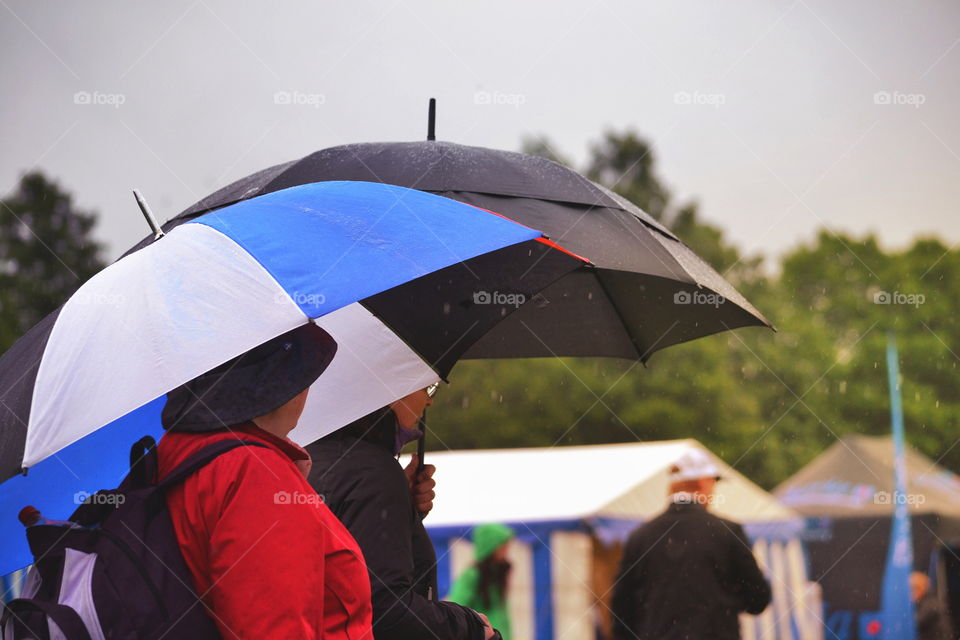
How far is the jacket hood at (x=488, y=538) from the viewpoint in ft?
26.7

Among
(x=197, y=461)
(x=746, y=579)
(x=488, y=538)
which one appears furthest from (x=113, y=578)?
(x=488, y=538)

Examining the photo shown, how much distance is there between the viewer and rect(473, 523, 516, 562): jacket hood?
815 centimetres

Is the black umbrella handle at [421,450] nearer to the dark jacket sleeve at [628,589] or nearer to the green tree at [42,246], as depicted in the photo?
the dark jacket sleeve at [628,589]

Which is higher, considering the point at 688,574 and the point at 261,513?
the point at 688,574

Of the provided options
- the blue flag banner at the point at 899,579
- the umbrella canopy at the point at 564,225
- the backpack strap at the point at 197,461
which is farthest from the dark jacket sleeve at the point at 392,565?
the blue flag banner at the point at 899,579

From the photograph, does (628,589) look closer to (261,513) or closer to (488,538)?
(488,538)

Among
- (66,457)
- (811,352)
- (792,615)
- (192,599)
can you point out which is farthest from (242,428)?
(811,352)

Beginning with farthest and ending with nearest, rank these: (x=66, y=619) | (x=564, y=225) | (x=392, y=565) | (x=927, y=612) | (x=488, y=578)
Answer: (x=927, y=612), (x=488, y=578), (x=564, y=225), (x=392, y=565), (x=66, y=619)

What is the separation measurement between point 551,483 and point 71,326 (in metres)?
7.36

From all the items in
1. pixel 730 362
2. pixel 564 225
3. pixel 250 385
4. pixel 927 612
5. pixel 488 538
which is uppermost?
pixel 730 362

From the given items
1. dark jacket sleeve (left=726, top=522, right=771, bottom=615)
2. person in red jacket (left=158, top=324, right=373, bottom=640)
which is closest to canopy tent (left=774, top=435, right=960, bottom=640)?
dark jacket sleeve (left=726, top=522, right=771, bottom=615)

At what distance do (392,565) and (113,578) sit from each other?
85 centimetres

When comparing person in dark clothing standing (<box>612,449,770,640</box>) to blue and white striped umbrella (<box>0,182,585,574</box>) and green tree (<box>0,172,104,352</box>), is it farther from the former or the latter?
green tree (<box>0,172,104,352</box>)

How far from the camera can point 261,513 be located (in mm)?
1647
